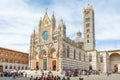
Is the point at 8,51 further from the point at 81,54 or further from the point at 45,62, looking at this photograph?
the point at 81,54

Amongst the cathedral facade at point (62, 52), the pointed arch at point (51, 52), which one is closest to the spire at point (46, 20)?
the cathedral facade at point (62, 52)

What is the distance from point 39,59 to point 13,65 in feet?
38.8

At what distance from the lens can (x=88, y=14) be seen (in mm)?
64438

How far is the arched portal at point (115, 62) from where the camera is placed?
202 ft

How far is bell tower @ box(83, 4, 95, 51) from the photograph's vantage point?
61094 millimetres

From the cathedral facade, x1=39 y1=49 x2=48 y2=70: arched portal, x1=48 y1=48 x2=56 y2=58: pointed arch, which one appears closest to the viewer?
the cathedral facade

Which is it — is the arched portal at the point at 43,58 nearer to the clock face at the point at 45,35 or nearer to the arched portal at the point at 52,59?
the arched portal at the point at 52,59

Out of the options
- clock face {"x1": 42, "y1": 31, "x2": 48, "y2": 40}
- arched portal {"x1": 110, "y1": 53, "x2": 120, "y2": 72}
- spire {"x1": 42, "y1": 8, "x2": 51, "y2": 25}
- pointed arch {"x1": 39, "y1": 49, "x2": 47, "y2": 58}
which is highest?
spire {"x1": 42, "y1": 8, "x2": 51, "y2": 25}

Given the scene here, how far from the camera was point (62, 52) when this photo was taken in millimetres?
42438

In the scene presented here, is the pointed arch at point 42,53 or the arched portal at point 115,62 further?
the arched portal at point 115,62

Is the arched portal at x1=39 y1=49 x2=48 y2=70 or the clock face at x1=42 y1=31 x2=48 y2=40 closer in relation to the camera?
the arched portal at x1=39 y1=49 x2=48 y2=70

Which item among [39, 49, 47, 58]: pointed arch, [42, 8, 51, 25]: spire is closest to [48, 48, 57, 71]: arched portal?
[39, 49, 47, 58]: pointed arch

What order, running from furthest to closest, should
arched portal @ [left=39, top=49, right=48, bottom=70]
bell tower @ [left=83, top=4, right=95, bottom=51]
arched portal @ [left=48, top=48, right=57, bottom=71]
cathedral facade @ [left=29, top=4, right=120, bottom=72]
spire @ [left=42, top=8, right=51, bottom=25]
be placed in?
bell tower @ [left=83, top=4, right=95, bottom=51], spire @ [left=42, top=8, right=51, bottom=25], arched portal @ [left=39, top=49, right=48, bottom=70], arched portal @ [left=48, top=48, right=57, bottom=71], cathedral facade @ [left=29, top=4, right=120, bottom=72]

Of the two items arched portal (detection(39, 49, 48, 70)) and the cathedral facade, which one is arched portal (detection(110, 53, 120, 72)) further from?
arched portal (detection(39, 49, 48, 70))
